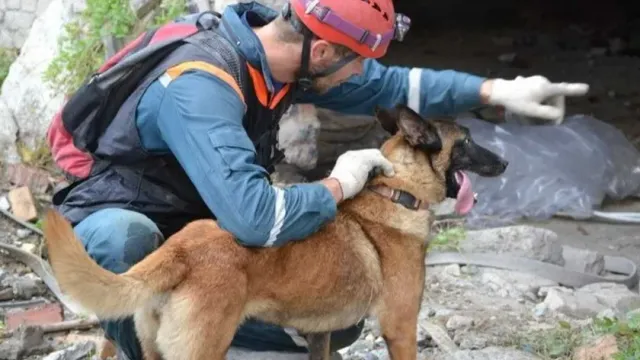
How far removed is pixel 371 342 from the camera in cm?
527

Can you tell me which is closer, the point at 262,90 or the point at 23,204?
the point at 262,90

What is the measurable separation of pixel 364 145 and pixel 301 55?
14.9 ft

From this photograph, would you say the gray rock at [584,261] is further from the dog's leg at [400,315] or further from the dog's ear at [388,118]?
the dog's leg at [400,315]

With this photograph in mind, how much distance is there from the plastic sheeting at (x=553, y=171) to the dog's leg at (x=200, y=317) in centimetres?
417

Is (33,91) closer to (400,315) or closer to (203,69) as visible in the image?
(203,69)

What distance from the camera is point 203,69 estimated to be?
12.0ft

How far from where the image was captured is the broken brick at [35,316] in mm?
5551

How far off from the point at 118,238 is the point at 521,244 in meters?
3.34

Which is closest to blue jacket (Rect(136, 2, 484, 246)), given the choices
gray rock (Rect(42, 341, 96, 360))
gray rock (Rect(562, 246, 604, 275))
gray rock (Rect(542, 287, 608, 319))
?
gray rock (Rect(42, 341, 96, 360))

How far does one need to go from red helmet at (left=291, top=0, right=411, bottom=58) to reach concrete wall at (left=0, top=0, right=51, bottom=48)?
6.35 meters

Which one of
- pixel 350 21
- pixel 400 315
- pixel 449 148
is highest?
pixel 350 21

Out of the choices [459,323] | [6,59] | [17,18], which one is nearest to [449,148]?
[459,323]

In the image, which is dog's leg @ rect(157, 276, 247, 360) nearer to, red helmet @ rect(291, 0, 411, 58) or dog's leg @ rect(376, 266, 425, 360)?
dog's leg @ rect(376, 266, 425, 360)

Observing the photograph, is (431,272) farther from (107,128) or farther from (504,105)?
(107,128)
